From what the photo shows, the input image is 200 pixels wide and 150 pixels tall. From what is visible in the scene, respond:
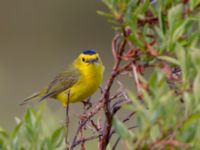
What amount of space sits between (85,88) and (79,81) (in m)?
0.20

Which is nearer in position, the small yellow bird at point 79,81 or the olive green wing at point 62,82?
the small yellow bird at point 79,81

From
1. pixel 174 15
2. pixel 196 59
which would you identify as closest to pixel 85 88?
pixel 174 15

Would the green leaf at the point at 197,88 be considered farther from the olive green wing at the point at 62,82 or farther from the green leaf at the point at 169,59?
the olive green wing at the point at 62,82

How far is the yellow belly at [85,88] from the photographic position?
5.21m

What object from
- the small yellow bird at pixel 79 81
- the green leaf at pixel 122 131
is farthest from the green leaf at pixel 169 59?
the small yellow bird at pixel 79 81

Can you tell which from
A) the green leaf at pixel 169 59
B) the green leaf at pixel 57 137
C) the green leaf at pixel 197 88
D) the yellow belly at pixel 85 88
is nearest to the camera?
the green leaf at pixel 197 88

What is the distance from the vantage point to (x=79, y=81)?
5.46 meters

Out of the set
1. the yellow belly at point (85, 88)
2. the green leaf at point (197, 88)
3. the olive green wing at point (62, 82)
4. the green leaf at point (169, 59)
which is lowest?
the yellow belly at point (85, 88)

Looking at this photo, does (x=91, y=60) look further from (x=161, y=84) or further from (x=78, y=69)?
(x=161, y=84)

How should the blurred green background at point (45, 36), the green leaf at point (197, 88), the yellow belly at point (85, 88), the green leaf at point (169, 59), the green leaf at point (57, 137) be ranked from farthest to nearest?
the blurred green background at point (45, 36), the yellow belly at point (85, 88), the green leaf at point (57, 137), the green leaf at point (169, 59), the green leaf at point (197, 88)

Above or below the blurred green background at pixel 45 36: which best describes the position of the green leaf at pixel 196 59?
above

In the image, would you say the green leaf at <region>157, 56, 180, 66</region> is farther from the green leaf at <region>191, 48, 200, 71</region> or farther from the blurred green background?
the blurred green background

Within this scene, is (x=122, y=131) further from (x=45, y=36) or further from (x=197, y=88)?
(x=45, y=36)

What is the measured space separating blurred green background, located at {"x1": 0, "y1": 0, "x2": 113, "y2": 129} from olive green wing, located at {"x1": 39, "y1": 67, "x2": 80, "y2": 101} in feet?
20.6
